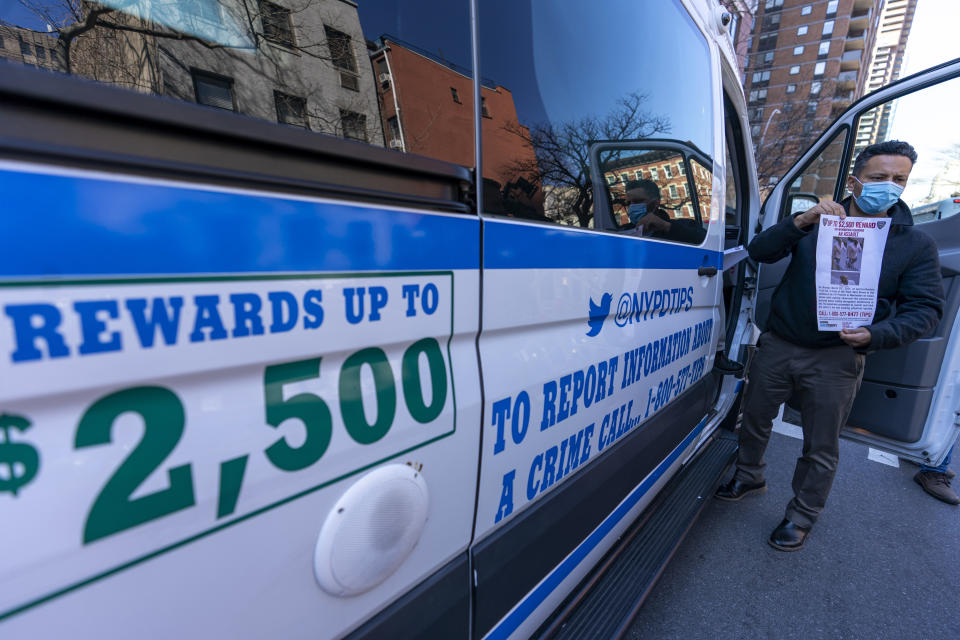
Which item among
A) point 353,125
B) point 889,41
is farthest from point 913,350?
point 889,41

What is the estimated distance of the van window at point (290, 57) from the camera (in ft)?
1.82

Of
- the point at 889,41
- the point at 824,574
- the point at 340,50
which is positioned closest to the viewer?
the point at 340,50

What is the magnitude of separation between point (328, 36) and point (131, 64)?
0.30m

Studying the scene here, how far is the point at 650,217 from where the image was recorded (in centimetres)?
159

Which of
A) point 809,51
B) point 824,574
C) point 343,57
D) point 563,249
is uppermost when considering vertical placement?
point 809,51

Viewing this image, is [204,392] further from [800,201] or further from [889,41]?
[889,41]

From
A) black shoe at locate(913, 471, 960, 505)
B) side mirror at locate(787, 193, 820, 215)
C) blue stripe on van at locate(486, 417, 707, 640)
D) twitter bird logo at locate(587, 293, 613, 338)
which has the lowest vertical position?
black shoe at locate(913, 471, 960, 505)

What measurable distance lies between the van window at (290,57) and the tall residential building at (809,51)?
47.3 metres

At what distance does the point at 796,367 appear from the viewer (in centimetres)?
227

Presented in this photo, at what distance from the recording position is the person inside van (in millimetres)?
1482

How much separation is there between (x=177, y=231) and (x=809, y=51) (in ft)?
198

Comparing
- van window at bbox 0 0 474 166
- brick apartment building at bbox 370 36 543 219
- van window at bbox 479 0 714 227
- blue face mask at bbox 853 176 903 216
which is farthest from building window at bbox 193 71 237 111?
blue face mask at bbox 853 176 903 216

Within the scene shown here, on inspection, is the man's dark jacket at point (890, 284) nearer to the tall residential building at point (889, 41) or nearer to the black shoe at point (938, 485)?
the black shoe at point (938, 485)

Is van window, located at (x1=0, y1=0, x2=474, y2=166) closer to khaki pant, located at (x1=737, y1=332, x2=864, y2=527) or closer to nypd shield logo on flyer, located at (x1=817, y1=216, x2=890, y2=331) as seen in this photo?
nypd shield logo on flyer, located at (x1=817, y1=216, x2=890, y2=331)
